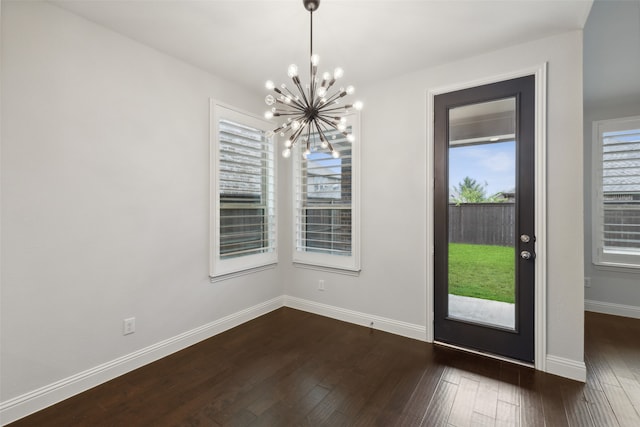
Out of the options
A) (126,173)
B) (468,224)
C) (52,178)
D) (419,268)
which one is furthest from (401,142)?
(52,178)

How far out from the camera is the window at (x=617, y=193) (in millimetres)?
3562

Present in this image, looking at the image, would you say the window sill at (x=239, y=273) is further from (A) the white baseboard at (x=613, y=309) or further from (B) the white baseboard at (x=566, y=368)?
(A) the white baseboard at (x=613, y=309)

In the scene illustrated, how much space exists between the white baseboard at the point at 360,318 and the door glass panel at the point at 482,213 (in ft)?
1.45

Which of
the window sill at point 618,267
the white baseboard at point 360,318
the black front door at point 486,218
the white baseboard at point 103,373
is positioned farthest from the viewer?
the window sill at point 618,267

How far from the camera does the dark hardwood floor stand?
1895mm

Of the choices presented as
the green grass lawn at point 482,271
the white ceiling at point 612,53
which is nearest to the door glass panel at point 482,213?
the green grass lawn at point 482,271

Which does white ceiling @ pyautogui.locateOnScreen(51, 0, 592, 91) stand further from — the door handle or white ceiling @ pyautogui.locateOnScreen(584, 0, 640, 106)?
the door handle

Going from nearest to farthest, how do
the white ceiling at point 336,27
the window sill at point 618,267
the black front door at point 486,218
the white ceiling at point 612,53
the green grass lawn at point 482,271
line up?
the white ceiling at point 336,27
the white ceiling at point 612,53
the black front door at point 486,218
the green grass lawn at point 482,271
the window sill at point 618,267

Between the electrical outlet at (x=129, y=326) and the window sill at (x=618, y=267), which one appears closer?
the electrical outlet at (x=129, y=326)

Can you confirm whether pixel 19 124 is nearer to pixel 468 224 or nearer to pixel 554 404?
pixel 468 224

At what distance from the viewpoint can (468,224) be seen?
2.76 meters

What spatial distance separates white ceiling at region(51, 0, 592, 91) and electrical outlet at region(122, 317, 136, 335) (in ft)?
7.74

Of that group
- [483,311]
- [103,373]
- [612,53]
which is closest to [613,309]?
[483,311]

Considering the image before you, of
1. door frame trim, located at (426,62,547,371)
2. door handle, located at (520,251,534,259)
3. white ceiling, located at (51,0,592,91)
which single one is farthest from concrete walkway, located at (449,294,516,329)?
white ceiling, located at (51,0,592,91)
